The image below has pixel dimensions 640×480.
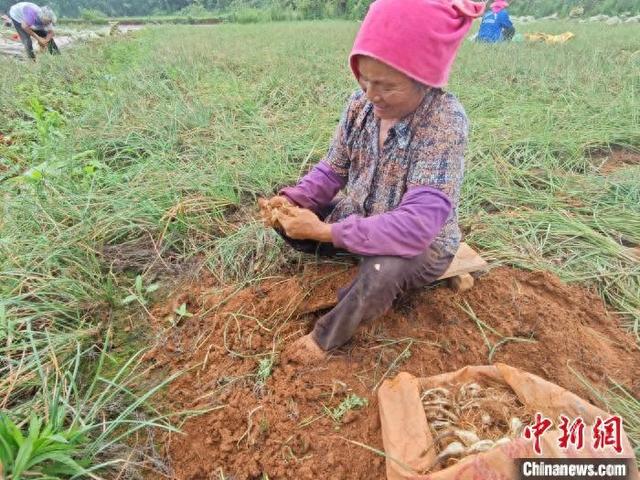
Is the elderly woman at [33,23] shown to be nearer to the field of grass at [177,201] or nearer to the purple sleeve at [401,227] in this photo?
the field of grass at [177,201]

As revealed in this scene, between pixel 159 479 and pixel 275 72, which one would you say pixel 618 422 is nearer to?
pixel 159 479

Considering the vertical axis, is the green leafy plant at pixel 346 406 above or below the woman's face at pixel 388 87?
below

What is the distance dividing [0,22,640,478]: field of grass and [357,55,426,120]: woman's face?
2.57 ft

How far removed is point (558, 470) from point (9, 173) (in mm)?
2873

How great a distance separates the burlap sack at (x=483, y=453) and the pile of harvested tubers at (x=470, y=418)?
25 mm

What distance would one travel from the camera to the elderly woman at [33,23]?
6402 mm

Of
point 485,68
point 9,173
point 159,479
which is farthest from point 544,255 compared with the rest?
point 485,68

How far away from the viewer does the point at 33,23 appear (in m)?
6.48

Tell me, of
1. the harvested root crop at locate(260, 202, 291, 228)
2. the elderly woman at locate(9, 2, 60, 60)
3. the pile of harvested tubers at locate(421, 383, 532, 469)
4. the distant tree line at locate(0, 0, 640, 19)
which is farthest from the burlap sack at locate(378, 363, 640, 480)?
the distant tree line at locate(0, 0, 640, 19)

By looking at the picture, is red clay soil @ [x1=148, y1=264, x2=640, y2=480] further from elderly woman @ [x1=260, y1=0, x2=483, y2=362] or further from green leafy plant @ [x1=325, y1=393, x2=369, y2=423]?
elderly woman @ [x1=260, y1=0, x2=483, y2=362]

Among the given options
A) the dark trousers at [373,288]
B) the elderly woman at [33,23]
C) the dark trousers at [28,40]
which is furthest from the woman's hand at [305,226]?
the dark trousers at [28,40]

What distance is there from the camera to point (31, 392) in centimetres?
122

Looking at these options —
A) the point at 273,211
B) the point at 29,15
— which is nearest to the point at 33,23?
the point at 29,15

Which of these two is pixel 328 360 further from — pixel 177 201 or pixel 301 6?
pixel 301 6
